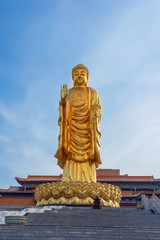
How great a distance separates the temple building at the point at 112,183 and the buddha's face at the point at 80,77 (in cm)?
1080

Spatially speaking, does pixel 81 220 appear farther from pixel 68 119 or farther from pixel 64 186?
pixel 68 119

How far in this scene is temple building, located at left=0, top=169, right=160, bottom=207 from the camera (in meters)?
18.6

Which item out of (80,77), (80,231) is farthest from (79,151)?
(80,231)

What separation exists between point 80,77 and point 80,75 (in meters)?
0.08

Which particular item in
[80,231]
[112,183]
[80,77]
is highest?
[80,77]

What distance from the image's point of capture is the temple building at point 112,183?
18.6 meters

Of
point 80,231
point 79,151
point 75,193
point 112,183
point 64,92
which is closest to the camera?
point 80,231

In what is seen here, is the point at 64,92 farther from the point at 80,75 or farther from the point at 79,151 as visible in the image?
the point at 79,151

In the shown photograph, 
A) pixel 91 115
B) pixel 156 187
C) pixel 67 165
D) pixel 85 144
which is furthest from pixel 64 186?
pixel 156 187

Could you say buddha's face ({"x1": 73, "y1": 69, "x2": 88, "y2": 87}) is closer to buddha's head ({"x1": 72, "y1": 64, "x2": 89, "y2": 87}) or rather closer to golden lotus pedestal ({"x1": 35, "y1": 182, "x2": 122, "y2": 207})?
buddha's head ({"x1": 72, "y1": 64, "x2": 89, "y2": 87})

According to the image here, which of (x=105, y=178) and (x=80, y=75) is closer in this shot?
(x=80, y=75)

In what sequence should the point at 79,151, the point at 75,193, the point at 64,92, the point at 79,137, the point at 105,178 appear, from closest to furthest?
the point at 75,193, the point at 64,92, the point at 79,151, the point at 79,137, the point at 105,178

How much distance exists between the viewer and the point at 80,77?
10.2 metres

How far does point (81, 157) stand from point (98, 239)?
565 centimetres
